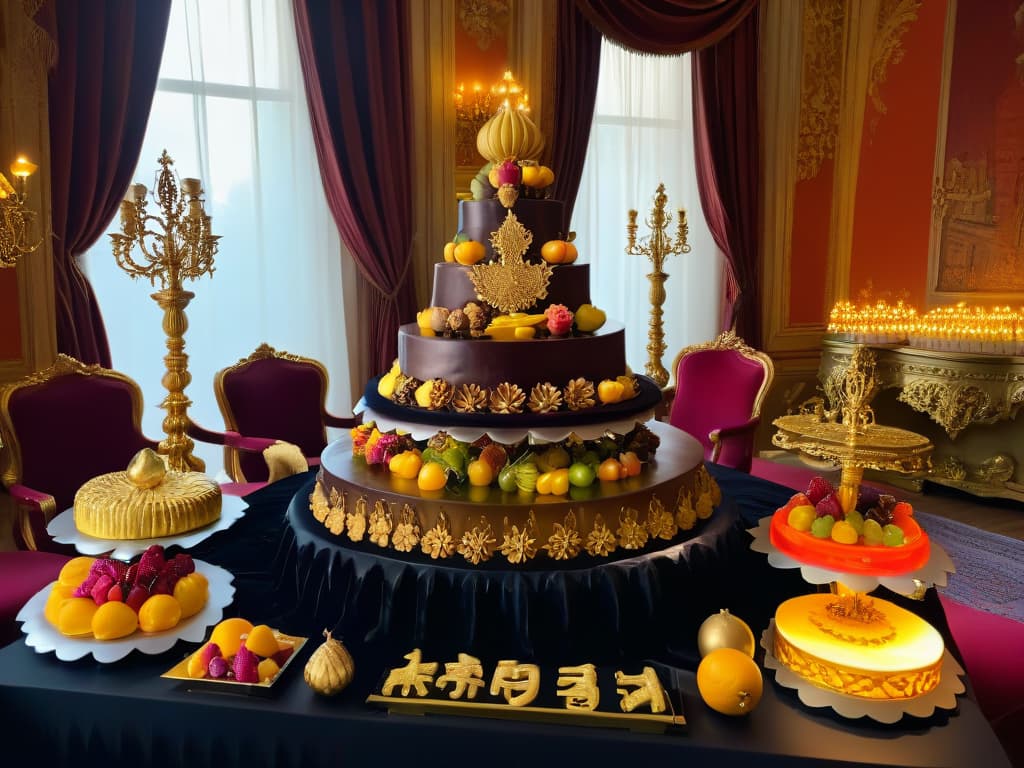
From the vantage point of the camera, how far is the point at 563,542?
2.45 metres

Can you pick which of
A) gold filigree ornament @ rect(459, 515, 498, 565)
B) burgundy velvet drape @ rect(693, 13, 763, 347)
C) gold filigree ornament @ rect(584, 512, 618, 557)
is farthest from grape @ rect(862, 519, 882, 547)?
burgundy velvet drape @ rect(693, 13, 763, 347)

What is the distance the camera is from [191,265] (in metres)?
3.72

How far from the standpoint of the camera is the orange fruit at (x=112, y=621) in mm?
2236

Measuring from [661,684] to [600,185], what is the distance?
15.8 feet

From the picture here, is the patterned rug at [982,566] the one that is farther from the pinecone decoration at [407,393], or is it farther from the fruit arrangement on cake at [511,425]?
the pinecone decoration at [407,393]

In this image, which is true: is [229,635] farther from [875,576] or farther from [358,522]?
[875,576]

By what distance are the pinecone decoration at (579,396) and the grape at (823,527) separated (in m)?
0.81

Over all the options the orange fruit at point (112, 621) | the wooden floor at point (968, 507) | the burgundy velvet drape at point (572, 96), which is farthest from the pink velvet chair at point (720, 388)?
the orange fruit at point (112, 621)

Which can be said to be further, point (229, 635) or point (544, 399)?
point (544, 399)

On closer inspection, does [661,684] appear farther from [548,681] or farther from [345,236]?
[345,236]

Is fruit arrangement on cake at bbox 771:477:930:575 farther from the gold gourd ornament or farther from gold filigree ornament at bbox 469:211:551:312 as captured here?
the gold gourd ornament

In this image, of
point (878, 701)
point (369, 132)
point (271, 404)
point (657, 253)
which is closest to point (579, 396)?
point (878, 701)

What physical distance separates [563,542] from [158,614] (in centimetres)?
123

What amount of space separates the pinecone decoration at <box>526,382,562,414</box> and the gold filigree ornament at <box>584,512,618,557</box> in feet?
1.27
